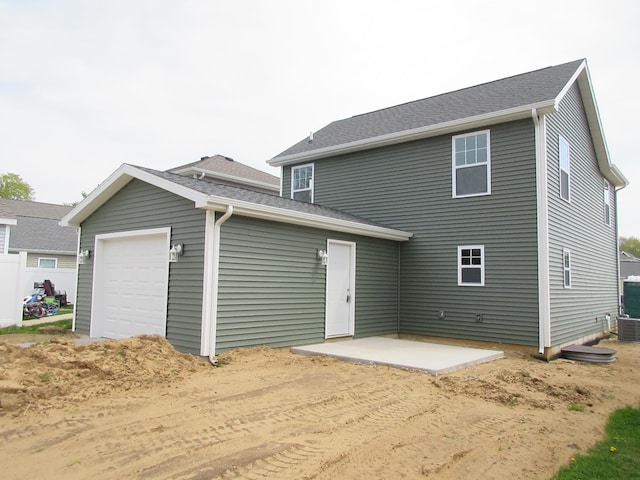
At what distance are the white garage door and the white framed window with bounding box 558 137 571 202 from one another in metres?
9.05

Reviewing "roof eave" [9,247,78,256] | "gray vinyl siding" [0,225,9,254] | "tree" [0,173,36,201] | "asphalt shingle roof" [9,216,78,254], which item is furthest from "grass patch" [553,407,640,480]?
"tree" [0,173,36,201]

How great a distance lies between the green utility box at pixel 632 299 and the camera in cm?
1420

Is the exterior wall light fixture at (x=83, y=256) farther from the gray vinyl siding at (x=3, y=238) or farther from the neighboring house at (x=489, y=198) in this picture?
the gray vinyl siding at (x=3, y=238)

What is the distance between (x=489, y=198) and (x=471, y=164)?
943mm

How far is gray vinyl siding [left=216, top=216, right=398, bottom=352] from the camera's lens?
8.05 m

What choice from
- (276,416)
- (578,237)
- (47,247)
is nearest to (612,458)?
(276,416)

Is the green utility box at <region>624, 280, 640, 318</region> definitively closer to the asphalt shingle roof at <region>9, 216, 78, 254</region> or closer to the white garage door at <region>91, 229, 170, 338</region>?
the white garage door at <region>91, 229, 170, 338</region>

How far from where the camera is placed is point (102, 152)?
27.5 meters

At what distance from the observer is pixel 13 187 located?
1853 inches

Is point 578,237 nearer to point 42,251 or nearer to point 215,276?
point 215,276

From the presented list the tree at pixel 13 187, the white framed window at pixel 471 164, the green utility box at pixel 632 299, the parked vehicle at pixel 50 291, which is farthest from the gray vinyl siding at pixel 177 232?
the tree at pixel 13 187

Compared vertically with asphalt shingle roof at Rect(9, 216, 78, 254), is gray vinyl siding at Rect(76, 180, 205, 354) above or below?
below

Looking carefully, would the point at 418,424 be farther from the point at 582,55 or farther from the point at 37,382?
the point at 582,55

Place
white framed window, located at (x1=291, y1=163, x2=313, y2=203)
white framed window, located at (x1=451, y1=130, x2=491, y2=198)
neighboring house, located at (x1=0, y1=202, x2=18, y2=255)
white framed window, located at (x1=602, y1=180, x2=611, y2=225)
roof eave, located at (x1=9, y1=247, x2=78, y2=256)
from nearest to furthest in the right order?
white framed window, located at (x1=451, y1=130, x2=491, y2=198) → white framed window, located at (x1=291, y1=163, x2=313, y2=203) → white framed window, located at (x1=602, y1=180, x2=611, y2=225) → neighboring house, located at (x1=0, y1=202, x2=18, y2=255) → roof eave, located at (x1=9, y1=247, x2=78, y2=256)
